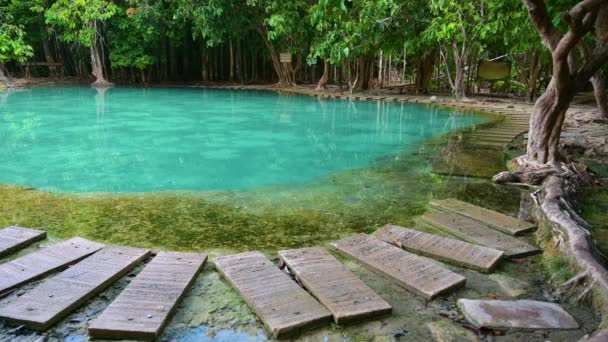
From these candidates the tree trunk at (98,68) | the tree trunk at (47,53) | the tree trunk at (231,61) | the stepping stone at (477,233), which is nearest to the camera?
the stepping stone at (477,233)

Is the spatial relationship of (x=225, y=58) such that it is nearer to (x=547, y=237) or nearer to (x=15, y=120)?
(x=15, y=120)

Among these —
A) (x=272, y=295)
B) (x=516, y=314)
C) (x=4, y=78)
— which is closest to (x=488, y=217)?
(x=516, y=314)

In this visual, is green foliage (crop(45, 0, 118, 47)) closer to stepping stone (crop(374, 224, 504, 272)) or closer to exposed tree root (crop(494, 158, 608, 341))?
exposed tree root (crop(494, 158, 608, 341))

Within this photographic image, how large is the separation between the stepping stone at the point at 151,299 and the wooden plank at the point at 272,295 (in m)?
0.23

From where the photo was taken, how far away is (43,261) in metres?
2.95

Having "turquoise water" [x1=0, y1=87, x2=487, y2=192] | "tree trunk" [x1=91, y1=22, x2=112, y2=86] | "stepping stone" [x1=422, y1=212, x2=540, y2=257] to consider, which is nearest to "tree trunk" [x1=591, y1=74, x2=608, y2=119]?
"turquoise water" [x1=0, y1=87, x2=487, y2=192]

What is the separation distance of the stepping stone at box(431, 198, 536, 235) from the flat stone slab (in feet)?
4.19

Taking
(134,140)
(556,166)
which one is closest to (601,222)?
(556,166)

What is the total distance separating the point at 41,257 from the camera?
3.01 metres

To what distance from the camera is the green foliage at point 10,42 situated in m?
16.7

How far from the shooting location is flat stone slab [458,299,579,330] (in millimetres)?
2318

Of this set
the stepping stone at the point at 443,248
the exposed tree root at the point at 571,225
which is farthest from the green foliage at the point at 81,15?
the stepping stone at the point at 443,248

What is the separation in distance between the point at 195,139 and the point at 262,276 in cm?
632

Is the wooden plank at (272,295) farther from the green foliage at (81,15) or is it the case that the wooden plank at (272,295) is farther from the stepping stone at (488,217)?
the green foliage at (81,15)
